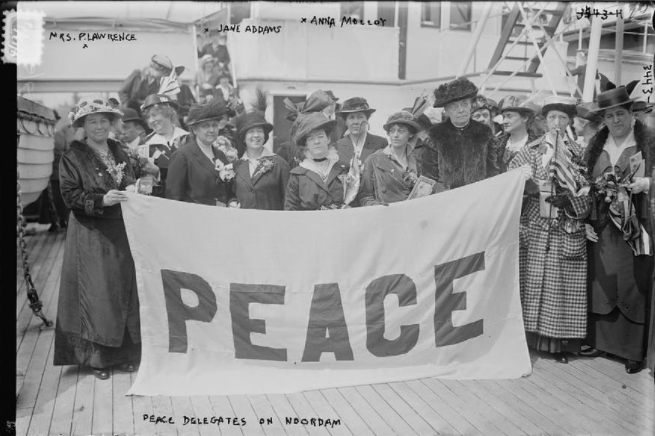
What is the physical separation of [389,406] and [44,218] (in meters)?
9.11

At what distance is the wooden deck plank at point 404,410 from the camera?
3969mm

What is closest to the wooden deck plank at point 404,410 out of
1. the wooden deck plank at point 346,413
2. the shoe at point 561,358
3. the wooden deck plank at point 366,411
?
the wooden deck plank at point 366,411

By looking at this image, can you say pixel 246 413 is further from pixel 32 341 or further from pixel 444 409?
pixel 32 341

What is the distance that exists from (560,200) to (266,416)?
9.00ft

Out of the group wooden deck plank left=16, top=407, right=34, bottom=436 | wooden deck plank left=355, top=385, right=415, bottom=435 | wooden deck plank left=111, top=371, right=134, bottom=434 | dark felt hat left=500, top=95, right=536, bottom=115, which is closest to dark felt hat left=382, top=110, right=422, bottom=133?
dark felt hat left=500, top=95, right=536, bottom=115

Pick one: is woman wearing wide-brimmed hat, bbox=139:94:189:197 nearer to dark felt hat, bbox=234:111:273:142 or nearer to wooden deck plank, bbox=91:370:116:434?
dark felt hat, bbox=234:111:273:142

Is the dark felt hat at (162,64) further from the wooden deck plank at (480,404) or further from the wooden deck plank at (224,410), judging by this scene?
the wooden deck plank at (480,404)

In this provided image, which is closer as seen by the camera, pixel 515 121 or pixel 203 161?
pixel 203 161

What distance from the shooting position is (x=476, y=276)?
4.59 meters

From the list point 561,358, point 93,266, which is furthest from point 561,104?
point 93,266

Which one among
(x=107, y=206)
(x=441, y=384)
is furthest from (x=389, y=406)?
(x=107, y=206)

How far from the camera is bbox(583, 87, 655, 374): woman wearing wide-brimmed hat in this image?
495 cm

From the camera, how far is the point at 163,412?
408cm

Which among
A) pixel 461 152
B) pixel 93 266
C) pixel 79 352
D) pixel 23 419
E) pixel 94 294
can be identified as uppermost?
pixel 461 152
